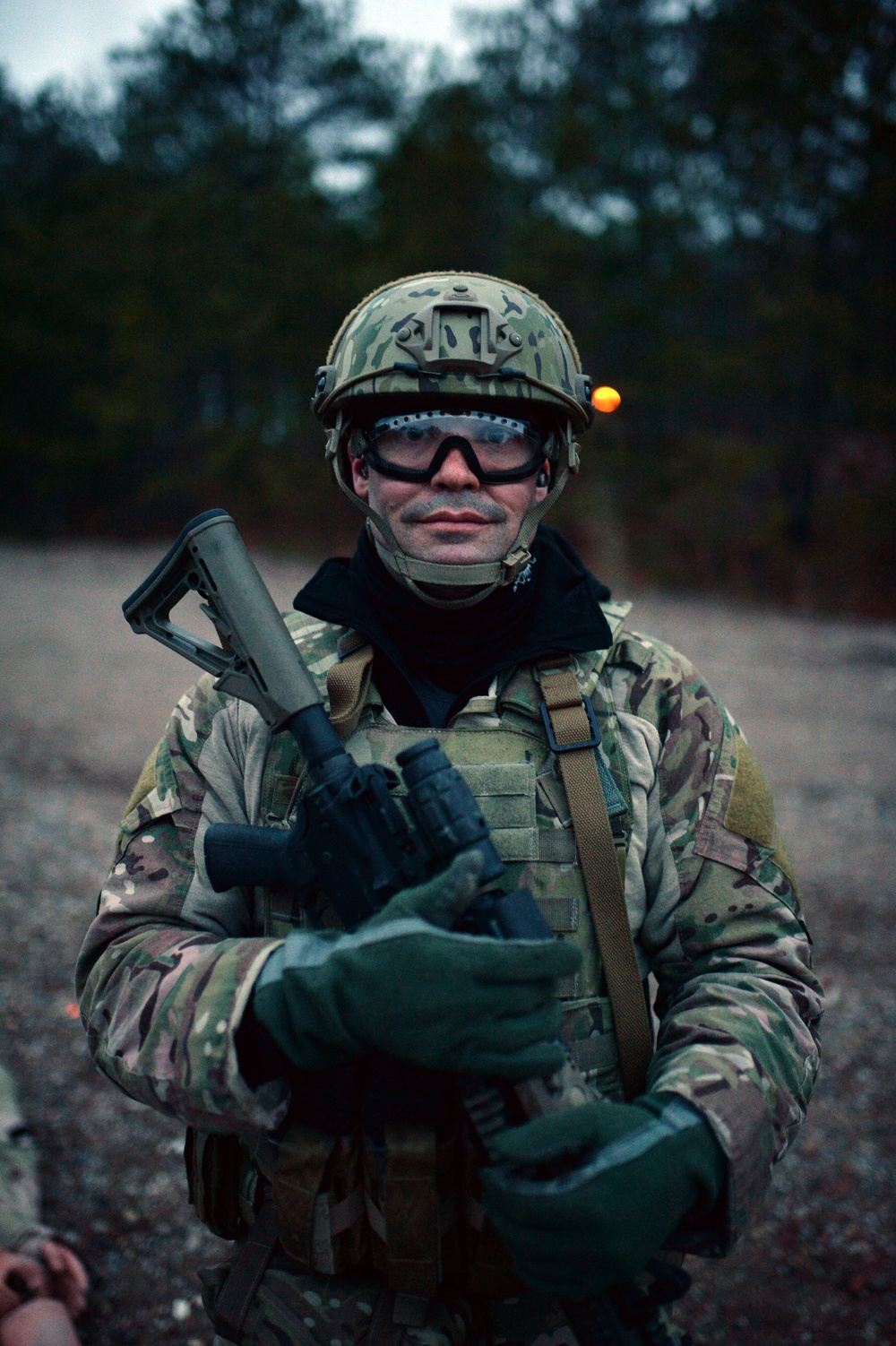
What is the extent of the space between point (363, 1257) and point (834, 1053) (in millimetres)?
2910

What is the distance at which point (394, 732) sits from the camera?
2018mm

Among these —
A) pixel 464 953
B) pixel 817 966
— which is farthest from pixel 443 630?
pixel 817 966

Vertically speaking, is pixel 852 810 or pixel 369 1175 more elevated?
pixel 369 1175

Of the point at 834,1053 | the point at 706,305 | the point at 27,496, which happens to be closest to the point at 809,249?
the point at 706,305

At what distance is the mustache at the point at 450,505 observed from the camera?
2.09 metres

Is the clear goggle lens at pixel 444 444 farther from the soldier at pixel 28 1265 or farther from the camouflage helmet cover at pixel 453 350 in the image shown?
the soldier at pixel 28 1265

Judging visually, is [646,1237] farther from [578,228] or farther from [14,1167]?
[578,228]

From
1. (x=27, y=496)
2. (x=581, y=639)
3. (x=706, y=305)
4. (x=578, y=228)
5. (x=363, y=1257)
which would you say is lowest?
(x=363, y=1257)

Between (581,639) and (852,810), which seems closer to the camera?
(581,639)

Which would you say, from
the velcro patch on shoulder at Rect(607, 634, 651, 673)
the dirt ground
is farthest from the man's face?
the dirt ground

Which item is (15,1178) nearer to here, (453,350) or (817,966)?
(453,350)

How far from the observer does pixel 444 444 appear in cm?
213

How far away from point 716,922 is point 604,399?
128cm

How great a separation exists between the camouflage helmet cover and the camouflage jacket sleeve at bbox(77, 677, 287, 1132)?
2.68 ft
